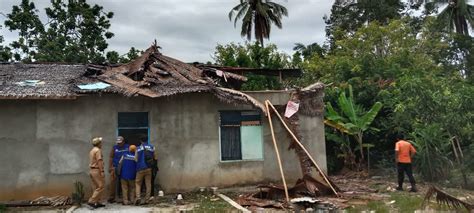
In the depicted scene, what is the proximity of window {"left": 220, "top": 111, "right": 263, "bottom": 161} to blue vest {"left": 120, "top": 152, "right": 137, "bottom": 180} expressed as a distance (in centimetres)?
269

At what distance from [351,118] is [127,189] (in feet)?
24.4

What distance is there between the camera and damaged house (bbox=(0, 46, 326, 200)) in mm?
10352

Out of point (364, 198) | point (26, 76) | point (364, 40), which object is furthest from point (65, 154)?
point (364, 40)

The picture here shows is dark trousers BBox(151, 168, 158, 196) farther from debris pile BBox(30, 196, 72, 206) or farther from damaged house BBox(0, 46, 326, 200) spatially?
debris pile BBox(30, 196, 72, 206)

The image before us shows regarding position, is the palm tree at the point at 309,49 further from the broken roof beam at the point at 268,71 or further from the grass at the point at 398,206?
the grass at the point at 398,206

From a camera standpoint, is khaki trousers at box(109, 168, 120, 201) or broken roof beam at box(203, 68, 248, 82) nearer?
khaki trousers at box(109, 168, 120, 201)

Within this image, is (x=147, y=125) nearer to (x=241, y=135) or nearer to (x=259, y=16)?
(x=241, y=135)

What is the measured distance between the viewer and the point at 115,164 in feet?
33.2

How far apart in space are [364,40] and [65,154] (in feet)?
55.3

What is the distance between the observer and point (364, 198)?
10.2m

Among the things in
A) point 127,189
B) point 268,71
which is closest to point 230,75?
point 268,71

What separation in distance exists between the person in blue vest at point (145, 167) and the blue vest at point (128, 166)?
5.0 inches

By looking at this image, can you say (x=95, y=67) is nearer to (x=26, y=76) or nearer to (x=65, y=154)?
(x=26, y=76)

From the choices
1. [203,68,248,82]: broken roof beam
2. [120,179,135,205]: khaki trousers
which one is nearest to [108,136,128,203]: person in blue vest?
[120,179,135,205]: khaki trousers
